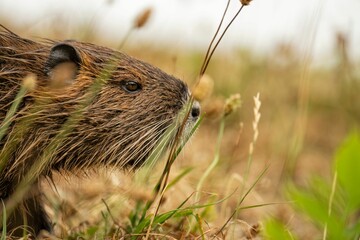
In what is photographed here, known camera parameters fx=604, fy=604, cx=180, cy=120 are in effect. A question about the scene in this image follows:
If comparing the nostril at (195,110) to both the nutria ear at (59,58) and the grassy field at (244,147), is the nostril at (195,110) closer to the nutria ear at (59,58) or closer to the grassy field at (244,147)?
the grassy field at (244,147)

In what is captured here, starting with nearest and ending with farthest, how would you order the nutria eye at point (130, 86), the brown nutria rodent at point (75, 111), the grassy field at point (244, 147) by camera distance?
the brown nutria rodent at point (75, 111)
the nutria eye at point (130, 86)
the grassy field at point (244, 147)

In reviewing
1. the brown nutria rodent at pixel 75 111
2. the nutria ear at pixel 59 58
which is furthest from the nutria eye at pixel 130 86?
the nutria ear at pixel 59 58

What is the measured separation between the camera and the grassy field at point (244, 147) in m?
A: 3.12

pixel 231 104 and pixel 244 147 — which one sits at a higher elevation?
pixel 231 104

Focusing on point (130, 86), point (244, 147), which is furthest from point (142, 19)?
point (244, 147)

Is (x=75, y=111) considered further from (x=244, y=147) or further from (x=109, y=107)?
(x=244, y=147)

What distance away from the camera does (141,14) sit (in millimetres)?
2691

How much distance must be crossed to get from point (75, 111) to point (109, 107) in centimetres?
27

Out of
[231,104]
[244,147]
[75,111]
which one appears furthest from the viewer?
[244,147]

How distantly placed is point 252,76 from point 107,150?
420 cm

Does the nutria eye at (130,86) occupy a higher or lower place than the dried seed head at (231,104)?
lower

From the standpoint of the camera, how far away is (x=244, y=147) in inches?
223

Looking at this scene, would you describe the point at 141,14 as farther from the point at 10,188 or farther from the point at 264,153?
the point at 264,153

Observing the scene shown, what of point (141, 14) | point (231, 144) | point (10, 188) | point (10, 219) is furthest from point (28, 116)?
point (231, 144)
